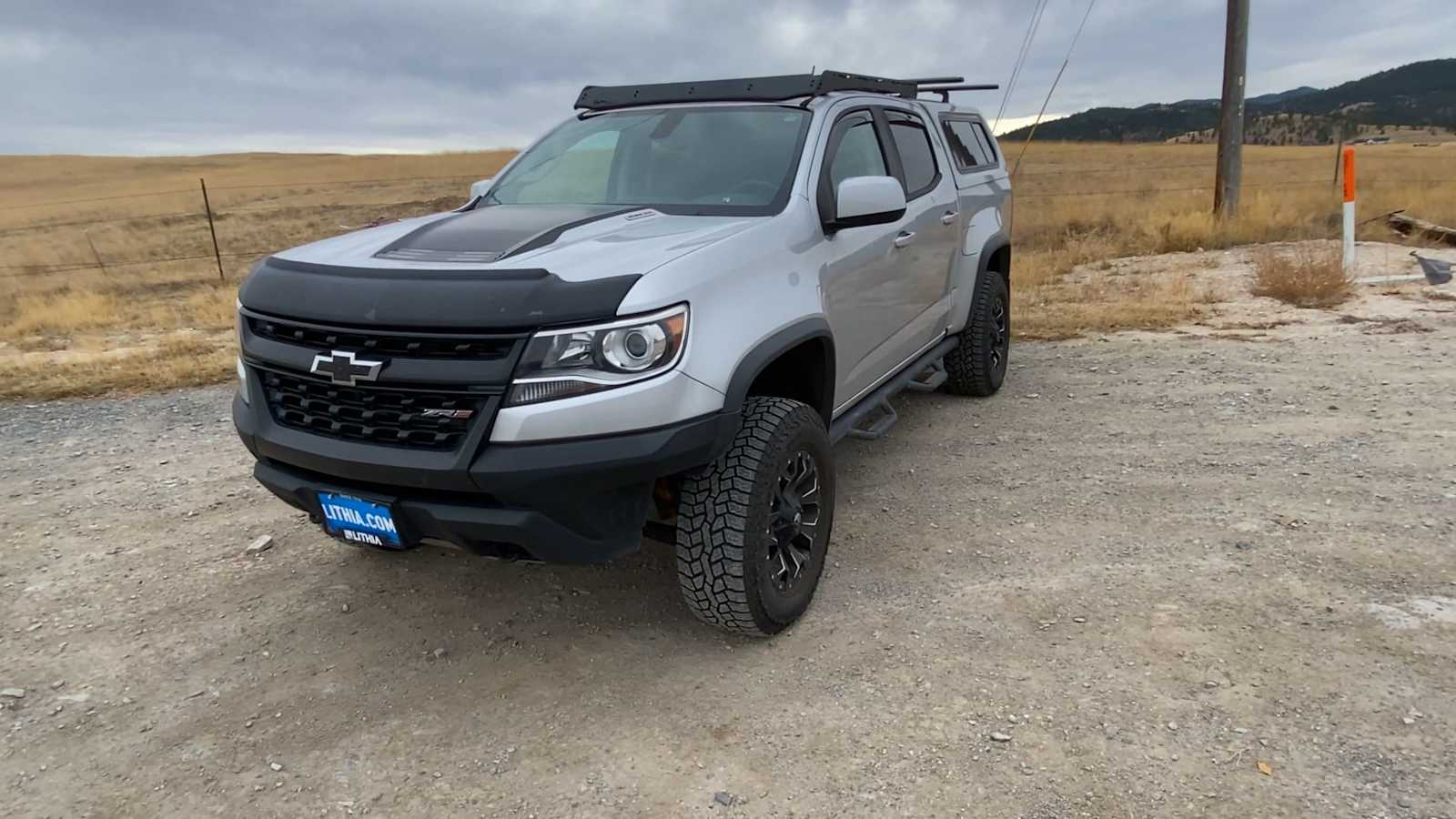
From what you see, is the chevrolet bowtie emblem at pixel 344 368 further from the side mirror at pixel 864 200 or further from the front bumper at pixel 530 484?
the side mirror at pixel 864 200

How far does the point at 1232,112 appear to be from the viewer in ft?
42.5

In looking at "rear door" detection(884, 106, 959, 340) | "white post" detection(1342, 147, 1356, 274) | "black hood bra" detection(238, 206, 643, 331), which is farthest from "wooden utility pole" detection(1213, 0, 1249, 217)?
"black hood bra" detection(238, 206, 643, 331)

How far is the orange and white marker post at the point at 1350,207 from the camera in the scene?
29.1ft

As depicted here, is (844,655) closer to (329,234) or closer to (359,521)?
(359,521)

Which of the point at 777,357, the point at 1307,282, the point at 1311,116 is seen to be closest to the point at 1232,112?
the point at 1307,282

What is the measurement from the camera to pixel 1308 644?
312cm

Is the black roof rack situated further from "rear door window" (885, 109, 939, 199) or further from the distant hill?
the distant hill

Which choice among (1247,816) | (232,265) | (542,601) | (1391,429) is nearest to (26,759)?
(542,601)

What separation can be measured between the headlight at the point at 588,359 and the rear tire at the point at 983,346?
345cm

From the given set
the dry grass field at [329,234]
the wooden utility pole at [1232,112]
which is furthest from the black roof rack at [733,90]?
the wooden utility pole at [1232,112]

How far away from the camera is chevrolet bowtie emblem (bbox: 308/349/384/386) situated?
2.73 m

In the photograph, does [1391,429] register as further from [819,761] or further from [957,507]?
[819,761]

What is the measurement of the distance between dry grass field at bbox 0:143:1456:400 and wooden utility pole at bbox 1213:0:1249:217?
15.0 inches

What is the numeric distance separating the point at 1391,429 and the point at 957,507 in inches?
101
